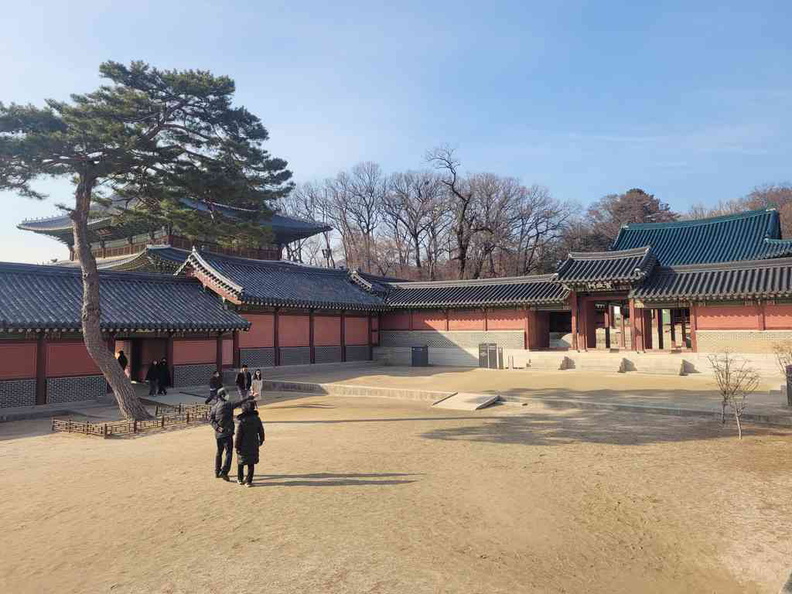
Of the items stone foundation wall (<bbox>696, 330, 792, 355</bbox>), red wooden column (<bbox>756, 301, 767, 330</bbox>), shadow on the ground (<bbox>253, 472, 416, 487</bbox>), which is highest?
red wooden column (<bbox>756, 301, 767, 330</bbox>)

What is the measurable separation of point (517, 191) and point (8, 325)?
42.6 meters

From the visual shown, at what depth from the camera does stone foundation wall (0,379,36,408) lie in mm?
14797

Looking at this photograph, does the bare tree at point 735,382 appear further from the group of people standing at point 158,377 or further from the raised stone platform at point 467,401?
the group of people standing at point 158,377

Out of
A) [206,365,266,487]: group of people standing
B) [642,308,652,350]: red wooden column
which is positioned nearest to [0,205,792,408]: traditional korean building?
[642,308,652,350]: red wooden column

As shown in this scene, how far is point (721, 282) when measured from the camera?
21.2 metres

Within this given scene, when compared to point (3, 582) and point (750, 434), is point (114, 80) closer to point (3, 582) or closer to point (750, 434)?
point (3, 582)

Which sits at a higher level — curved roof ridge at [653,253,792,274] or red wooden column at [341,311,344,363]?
curved roof ridge at [653,253,792,274]

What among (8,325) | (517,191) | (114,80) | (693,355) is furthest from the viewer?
(517,191)

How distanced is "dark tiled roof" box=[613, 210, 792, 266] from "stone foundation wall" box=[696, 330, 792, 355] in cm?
850

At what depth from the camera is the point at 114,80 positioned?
1241cm

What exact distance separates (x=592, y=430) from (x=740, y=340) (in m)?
13.0

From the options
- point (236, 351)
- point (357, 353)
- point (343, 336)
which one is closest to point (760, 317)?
point (357, 353)

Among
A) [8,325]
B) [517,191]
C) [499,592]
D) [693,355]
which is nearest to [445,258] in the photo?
[517,191]

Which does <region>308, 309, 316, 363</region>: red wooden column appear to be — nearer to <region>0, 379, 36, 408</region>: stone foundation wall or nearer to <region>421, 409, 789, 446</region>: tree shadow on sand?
<region>0, 379, 36, 408</region>: stone foundation wall
